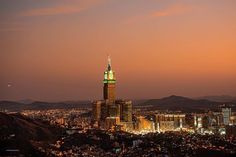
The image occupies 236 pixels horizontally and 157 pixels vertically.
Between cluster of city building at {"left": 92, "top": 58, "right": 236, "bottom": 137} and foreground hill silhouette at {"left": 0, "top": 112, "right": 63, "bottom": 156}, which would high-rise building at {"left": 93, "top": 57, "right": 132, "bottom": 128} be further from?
foreground hill silhouette at {"left": 0, "top": 112, "right": 63, "bottom": 156}

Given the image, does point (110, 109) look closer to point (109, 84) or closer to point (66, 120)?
point (109, 84)

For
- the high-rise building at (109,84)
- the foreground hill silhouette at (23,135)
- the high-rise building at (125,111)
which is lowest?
the foreground hill silhouette at (23,135)

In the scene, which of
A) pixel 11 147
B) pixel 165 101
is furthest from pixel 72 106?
pixel 11 147

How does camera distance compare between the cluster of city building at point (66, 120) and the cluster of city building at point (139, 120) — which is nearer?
the cluster of city building at point (66, 120)

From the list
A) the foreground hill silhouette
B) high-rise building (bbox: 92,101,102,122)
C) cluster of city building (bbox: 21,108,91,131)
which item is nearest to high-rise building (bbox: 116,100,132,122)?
high-rise building (bbox: 92,101,102,122)

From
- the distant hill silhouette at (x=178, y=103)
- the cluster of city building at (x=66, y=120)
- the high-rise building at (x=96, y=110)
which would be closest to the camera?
the cluster of city building at (x=66, y=120)

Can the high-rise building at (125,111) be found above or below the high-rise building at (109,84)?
below

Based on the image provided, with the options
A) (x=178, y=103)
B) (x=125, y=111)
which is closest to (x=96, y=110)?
(x=125, y=111)

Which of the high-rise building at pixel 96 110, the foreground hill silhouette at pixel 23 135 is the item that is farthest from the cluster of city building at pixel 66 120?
the foreground hill silhouette at pixel 23 135

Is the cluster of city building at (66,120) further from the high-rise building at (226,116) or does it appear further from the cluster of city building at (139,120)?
the high-rise building at (226,116)
